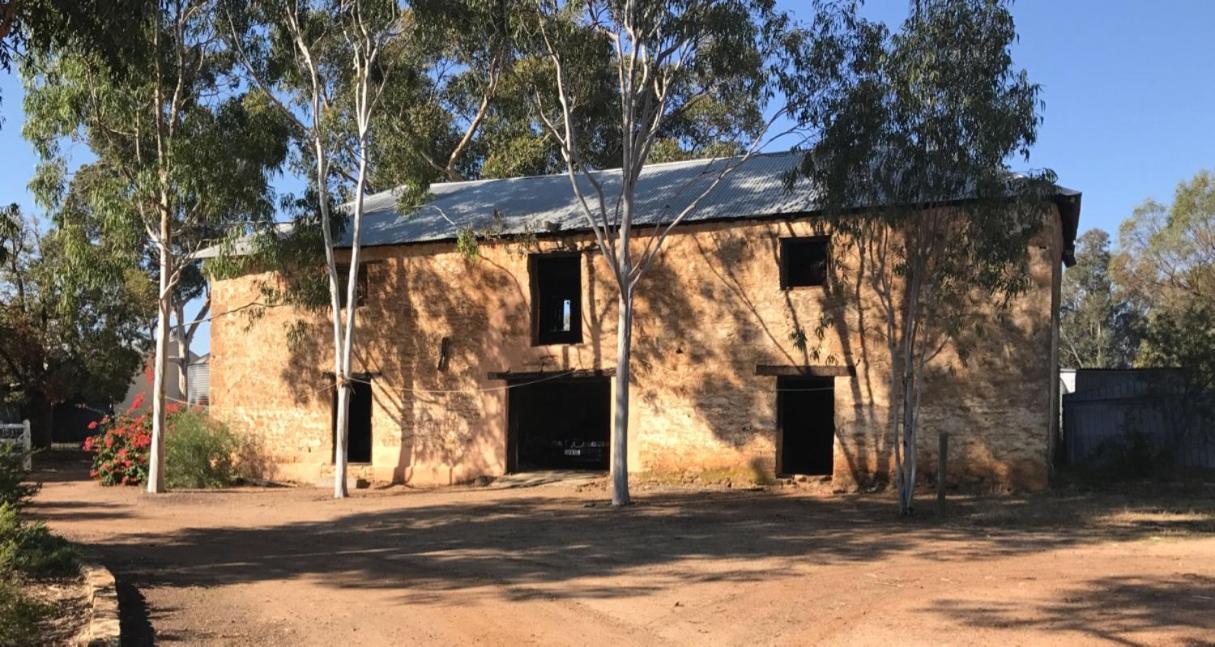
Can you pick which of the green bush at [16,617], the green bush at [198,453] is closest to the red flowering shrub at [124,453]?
the green bush at [198,453]

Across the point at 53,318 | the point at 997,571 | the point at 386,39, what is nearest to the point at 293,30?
the point at 386,39

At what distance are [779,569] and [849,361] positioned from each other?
817 cm

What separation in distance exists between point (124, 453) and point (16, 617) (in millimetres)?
Answer: 16730

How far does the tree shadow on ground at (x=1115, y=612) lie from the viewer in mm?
7504

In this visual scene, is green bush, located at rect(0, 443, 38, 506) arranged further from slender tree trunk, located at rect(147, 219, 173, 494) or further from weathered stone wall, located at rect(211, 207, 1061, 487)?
weathered stone wall, located at rect(211, 207, 1061, 487)

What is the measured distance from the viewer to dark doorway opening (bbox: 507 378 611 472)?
21.2 metres

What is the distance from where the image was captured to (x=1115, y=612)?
8.11 metres

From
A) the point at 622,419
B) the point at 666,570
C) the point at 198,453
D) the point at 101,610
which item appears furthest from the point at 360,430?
the point at 101,610

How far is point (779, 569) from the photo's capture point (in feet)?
35.2

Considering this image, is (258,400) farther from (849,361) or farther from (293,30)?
(849,361)

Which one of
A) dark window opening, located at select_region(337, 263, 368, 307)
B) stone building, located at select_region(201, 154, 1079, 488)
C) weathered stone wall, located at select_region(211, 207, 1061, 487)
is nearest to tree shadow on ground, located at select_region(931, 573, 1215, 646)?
stone building, located at select_region(201, 154, 1079, 488)

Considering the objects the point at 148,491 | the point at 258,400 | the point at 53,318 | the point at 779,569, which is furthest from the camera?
the point at 53,318

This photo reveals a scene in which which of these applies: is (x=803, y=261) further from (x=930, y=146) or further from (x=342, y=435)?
(x=342, y=435)

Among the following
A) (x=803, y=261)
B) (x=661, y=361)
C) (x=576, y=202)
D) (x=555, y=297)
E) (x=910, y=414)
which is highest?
(x=576, y=202)
